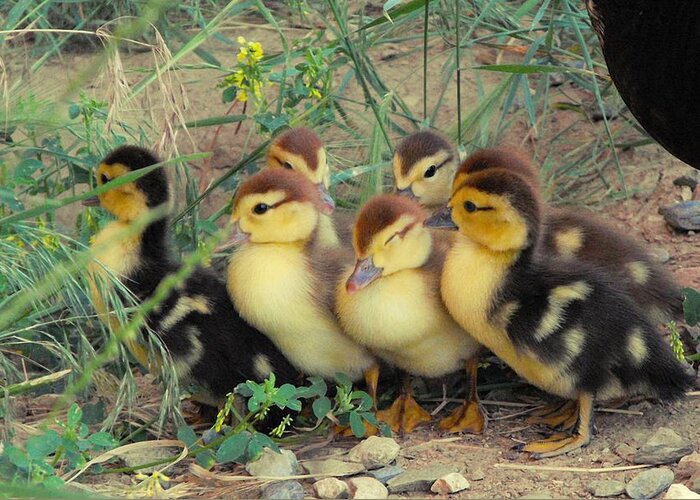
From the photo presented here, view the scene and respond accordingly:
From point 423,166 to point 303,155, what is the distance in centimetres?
32

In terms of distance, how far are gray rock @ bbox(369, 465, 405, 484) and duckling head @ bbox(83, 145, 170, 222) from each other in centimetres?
81

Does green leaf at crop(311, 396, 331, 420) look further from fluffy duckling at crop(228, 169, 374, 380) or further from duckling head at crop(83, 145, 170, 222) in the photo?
duckling head at crop(83, 145, 170, 222)

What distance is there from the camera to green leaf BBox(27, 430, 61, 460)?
209 cm

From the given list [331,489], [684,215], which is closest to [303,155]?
[331,489]

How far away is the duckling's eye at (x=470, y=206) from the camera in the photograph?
2.58 m

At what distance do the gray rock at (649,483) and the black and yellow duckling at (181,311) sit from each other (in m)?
0.82

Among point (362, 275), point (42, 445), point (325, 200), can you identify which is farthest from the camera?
point (325, 200)

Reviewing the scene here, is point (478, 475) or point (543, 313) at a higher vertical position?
point (543, 313)

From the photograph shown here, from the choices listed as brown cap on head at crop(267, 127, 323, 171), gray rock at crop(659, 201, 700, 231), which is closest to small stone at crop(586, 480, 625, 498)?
brown cap on head at crop(267, 127, 323, 171)

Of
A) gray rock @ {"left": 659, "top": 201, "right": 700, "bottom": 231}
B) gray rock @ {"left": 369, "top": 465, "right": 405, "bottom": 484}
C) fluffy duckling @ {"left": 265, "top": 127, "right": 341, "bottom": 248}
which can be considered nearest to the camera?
gray rock @ {"left": 369, "top": 465, "right": 405, "bottom": 484}

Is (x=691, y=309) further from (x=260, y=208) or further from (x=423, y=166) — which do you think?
(x=260, y=208)

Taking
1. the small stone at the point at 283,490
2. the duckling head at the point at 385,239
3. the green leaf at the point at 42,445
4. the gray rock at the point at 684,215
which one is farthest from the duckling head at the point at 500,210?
the gray rock at the point at 684,215

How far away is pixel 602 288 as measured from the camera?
100 inches

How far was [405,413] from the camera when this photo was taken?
278cm
